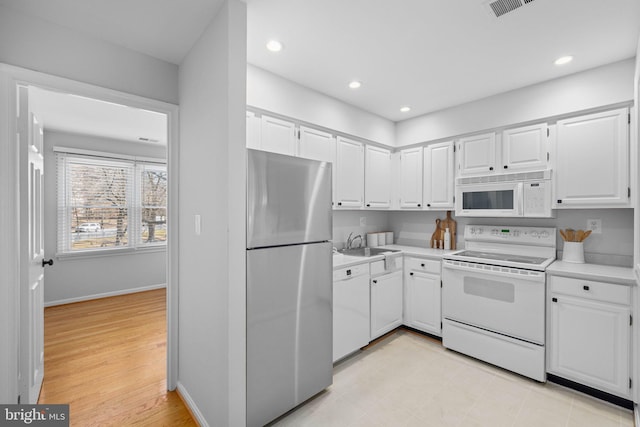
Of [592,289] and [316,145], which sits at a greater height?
[316,145]

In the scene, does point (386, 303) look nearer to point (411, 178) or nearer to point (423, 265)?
point (423, 265)

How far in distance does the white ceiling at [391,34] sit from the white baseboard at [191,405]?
254cm

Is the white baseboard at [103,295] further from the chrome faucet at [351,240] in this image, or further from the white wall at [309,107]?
the white wall at [309,107]

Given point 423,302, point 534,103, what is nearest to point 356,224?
point 423,302

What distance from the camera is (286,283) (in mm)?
1920

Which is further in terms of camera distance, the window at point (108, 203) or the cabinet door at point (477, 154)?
the window at point (108, 203)

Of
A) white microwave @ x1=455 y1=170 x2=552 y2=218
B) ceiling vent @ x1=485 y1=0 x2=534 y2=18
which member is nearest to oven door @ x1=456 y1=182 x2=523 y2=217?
white microwave @ x1=455 y1=170 x2=552 y2=218

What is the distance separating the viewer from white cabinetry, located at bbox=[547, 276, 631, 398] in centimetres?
207

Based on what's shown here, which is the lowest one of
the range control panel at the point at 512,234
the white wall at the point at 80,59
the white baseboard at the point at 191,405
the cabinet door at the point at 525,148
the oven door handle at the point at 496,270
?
the white baseboard at the point at 191,405

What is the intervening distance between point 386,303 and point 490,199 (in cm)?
154

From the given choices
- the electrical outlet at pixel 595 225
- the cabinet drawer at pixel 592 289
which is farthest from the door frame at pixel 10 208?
the electrical outlet at pixel 595 225

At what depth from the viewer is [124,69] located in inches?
80.3

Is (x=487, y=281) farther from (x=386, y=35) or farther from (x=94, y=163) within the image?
(x=94, y=163)

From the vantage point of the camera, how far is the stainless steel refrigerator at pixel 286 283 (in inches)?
69.0
